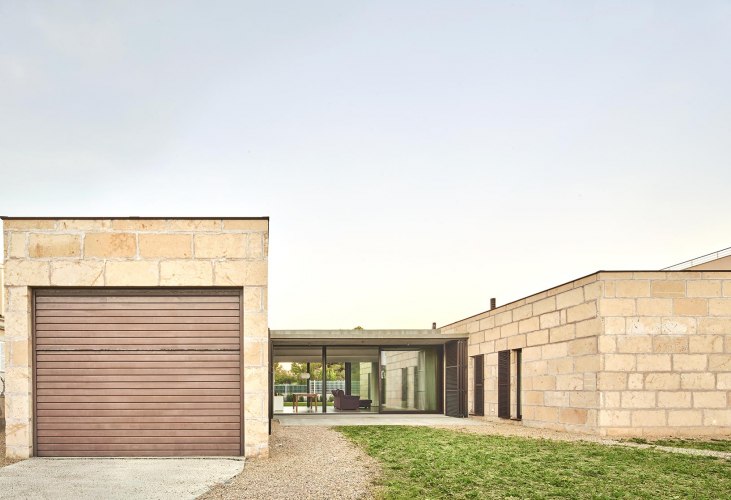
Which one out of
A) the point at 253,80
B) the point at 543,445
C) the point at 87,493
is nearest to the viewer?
the point at 87,493

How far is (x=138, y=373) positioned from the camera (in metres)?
10.0

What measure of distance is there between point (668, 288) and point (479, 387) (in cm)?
840

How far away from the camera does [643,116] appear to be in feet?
56.8

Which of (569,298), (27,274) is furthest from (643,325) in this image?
(27,274)

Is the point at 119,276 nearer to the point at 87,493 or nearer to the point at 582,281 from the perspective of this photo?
the point at 87,493

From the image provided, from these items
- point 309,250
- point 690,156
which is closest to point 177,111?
point 309,250

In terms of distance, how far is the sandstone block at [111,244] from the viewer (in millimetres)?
9961

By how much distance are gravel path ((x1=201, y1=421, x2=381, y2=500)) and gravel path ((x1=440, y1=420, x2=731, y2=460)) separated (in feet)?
14.1

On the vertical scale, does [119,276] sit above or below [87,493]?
above

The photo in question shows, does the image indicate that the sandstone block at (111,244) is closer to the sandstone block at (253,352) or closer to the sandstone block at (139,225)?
the sandstone block at (139,225)

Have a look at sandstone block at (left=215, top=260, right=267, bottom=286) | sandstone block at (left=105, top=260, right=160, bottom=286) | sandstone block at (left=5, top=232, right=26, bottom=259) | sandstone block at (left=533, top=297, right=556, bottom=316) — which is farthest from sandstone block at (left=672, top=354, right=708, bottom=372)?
sandstone block at (left=5, top=232, right=26, bottom=259)

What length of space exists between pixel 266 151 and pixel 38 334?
27.7 ft

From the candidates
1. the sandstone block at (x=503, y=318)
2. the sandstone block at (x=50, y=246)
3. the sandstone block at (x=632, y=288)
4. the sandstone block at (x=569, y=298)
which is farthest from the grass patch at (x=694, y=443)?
the sandstone block at (x=50, y=246)

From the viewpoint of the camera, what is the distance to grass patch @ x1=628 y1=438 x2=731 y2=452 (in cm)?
1194
